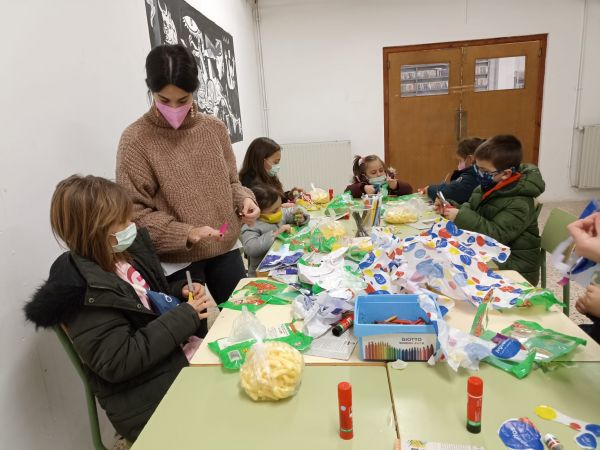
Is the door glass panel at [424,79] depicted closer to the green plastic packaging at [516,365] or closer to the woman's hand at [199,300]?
the woman's hand at [199,300]

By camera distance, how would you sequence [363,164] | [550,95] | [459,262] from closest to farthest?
1. [459,262]
2. [363,164]
3. [550,95]

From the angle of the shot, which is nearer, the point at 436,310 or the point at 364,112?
the point at 436,310

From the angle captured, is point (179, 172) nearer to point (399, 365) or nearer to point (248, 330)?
point (248, 330)

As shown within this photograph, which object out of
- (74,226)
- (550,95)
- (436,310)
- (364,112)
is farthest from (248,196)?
(550,95)

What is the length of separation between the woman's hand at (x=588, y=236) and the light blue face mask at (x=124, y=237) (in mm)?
1206

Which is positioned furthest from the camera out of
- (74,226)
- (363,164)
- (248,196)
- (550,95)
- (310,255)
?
(550,95)

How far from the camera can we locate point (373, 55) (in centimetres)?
491

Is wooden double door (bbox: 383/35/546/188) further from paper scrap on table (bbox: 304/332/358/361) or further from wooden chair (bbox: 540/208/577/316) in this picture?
paper scrap on table (bbox: 304/332/358/361)

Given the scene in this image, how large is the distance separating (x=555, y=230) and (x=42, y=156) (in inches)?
85.0

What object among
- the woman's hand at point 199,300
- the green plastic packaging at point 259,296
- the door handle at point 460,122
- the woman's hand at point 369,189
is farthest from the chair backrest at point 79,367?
the door handle at point 460,122

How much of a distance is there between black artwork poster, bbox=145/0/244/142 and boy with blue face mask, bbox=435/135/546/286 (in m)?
1.94

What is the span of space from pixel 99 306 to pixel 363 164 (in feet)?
7.83

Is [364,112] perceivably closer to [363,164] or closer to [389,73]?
[389,73]

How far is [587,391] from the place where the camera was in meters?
0.89
